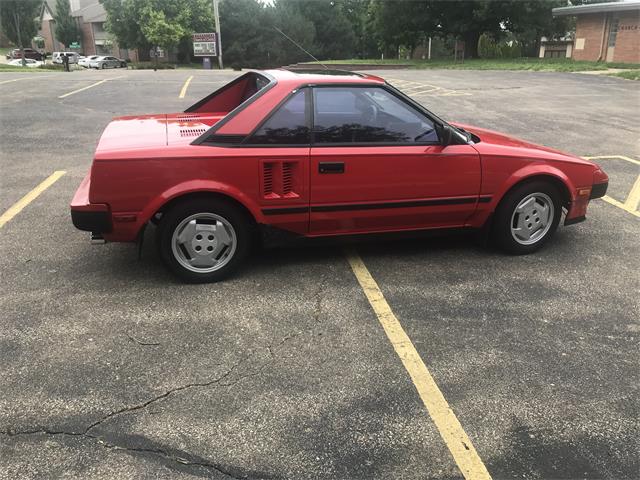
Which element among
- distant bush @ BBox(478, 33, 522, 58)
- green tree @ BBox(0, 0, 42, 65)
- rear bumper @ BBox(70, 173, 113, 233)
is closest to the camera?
rear bumper @ BBox(70, 173, 113, 233)

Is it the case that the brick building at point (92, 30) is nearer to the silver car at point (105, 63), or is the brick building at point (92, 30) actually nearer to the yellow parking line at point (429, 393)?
the silver car at point (105, 63)

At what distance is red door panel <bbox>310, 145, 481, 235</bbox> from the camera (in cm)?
418

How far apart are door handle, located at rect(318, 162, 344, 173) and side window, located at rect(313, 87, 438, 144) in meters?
0.18

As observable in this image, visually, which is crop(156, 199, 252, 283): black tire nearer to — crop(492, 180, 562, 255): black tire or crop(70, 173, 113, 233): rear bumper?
crop(70, 173, 113, 233): rear bumper

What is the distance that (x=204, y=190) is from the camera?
12.9ft

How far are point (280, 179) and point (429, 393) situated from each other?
1879 mm

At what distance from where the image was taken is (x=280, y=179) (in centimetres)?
409

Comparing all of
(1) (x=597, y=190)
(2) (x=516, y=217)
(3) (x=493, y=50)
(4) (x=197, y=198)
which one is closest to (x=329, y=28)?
(3) (x=493, y=50)

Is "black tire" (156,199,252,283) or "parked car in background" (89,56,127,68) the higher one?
"parked car in background" (89,56,127,68)

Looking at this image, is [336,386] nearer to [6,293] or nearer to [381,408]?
[381,408]

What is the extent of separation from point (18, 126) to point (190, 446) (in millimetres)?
9444

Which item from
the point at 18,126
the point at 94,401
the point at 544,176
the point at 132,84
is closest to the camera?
the point at 94,401

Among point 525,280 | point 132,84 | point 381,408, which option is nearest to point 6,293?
point 381,408

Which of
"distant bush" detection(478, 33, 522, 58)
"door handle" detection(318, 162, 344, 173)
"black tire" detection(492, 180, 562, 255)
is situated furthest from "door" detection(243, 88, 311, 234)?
"distant bush" detection(478, 33, 522, 58)
